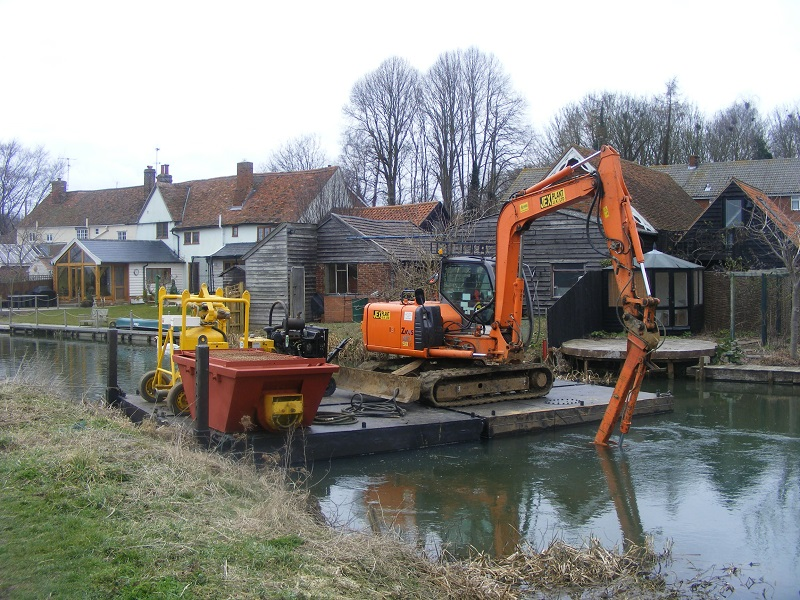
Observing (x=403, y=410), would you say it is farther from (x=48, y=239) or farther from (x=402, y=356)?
(x=48, y=239)

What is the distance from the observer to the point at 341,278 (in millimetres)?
31312

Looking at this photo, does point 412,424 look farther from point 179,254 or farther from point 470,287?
point 179,254

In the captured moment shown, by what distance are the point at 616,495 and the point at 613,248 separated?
340 cm

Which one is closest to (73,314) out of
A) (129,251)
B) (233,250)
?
(129,251)

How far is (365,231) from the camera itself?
3105 cm

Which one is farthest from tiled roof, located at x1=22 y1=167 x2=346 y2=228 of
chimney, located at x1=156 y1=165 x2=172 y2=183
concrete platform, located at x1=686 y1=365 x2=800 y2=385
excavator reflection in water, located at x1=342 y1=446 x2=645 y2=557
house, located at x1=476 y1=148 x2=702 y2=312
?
excavator reflection in water, located at x1=342 y1=446 x2=645 y2=557

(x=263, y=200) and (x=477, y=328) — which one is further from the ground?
(x=263, y=200)

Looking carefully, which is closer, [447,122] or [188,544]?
[188,544]

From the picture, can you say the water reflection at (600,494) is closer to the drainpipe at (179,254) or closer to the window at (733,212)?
the window at (733,212)

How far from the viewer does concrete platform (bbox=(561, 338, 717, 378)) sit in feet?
65.3

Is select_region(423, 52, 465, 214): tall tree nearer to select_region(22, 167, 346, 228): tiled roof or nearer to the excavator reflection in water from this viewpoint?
select_region(22, 167, 346, 228): tiled roof

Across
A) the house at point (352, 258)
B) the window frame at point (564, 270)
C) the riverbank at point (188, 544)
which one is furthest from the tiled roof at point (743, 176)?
the riverbank at point (188, 544)

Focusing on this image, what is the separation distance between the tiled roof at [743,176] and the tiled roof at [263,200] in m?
18.5

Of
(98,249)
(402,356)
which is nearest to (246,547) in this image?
(402,356)
